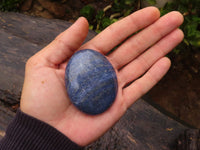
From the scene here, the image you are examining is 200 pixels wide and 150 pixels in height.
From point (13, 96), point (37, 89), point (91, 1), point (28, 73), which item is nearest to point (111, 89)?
point (37, 89)

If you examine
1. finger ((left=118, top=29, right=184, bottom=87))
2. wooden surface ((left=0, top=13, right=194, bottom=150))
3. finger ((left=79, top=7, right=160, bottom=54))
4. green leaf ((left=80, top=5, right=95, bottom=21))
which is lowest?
wooden surface ((left=0, top=13, right=194, bottom=150))

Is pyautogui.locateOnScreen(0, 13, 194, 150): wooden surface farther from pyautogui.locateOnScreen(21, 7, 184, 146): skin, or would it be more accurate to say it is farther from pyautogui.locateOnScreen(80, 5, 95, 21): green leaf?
pyautogui.locateOnScreen(80, 5, 95, 21): green leaf

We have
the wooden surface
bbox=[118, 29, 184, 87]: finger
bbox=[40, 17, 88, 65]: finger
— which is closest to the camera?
bbox=[40, 17, 88, 65]: finger

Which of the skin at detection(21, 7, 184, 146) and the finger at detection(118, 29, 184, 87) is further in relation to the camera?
the finger at detection(118, 29, 184, 87)

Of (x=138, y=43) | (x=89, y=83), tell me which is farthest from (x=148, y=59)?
(x=89, y=83)

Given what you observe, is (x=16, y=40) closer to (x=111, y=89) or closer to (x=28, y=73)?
(x=28, y=73)

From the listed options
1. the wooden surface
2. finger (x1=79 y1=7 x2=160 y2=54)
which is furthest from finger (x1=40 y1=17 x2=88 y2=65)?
the wooden surface

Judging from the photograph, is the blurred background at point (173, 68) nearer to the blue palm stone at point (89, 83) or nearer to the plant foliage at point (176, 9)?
the plant foliage at point (176, 9)

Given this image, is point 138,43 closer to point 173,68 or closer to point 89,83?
point 89,83
